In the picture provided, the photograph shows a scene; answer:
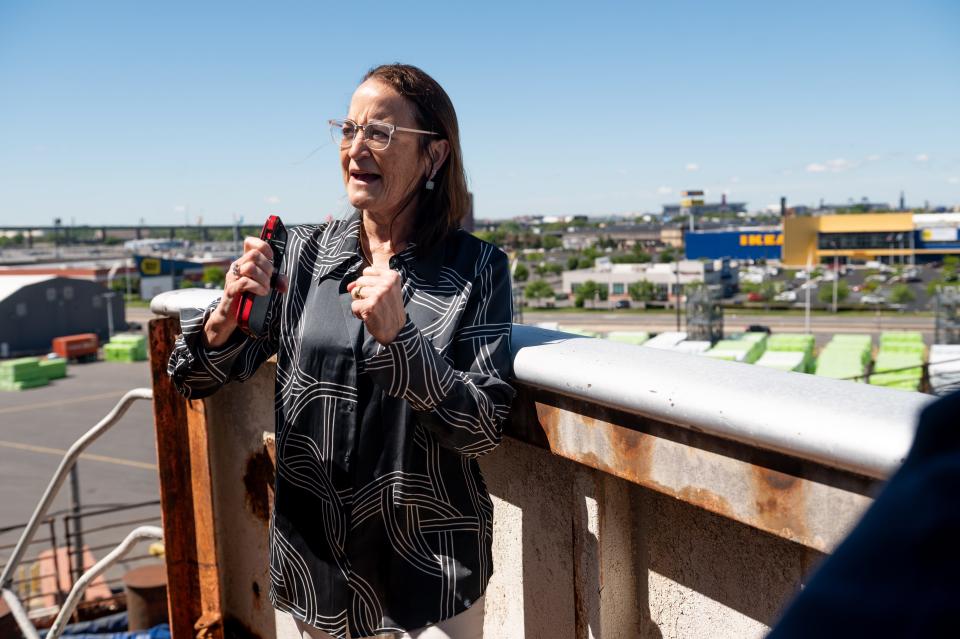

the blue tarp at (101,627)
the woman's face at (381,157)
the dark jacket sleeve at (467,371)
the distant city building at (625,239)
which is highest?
the woman's face at (381,157)

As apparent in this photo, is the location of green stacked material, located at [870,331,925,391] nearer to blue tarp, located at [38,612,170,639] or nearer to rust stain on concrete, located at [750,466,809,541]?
blue tarp, located at [38,612,170,639]

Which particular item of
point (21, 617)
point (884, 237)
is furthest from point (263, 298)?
point (884, 237)

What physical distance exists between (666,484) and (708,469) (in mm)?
114

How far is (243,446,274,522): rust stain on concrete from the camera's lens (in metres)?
2.80

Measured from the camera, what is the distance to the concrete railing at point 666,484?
1288 mm

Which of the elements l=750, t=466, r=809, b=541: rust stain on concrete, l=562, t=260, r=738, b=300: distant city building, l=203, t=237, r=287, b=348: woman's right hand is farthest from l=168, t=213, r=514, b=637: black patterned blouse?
l=562, t=260, r=738, b=300: distant city building

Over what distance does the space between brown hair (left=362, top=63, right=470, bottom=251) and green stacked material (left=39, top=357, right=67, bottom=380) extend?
3968cm

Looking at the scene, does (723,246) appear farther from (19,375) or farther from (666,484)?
(666,484)

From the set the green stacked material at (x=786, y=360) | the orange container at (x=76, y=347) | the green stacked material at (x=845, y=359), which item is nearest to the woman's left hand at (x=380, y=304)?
the green stacked material at (x=845, y=359)

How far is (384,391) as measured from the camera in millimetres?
1813

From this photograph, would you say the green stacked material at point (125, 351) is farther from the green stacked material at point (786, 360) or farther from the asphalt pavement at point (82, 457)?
the green stacked material at point (786, 360)

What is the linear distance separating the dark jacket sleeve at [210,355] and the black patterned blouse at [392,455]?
0.17m

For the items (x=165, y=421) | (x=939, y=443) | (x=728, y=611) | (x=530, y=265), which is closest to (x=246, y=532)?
(x=165, y=421)

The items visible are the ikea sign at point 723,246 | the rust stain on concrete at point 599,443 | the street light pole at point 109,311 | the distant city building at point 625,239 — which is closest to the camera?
the rust stain on concrete at point 599,443
